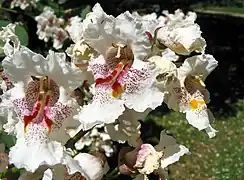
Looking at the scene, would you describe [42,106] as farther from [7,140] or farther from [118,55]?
[7,140]

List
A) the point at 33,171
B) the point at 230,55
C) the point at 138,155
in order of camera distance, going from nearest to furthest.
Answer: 1. the point at 33,171
2. the point at 138,155
3. the point at 230,55

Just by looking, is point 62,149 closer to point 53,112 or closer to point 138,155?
point 53,112

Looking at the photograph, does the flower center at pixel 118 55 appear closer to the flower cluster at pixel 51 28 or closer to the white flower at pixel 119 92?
the white flower at pixel 119 92

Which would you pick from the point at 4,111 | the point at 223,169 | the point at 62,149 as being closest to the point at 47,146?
the point at 62,149

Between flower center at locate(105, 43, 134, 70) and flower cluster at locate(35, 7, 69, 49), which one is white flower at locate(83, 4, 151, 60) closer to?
flower center at locate(105, 43, 134, 70)

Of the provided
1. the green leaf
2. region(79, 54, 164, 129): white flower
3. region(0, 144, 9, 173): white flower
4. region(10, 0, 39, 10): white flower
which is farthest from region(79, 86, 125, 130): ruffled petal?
region(10, 0, 39, 10): white flower

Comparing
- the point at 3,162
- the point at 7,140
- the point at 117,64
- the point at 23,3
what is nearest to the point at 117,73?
the point at 117,64

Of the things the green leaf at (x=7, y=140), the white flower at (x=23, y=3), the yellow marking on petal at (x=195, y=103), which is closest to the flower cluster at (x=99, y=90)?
the yellow marking on petal at (x=195, y=103)

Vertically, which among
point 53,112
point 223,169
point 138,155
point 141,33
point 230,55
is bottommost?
point 230,55
